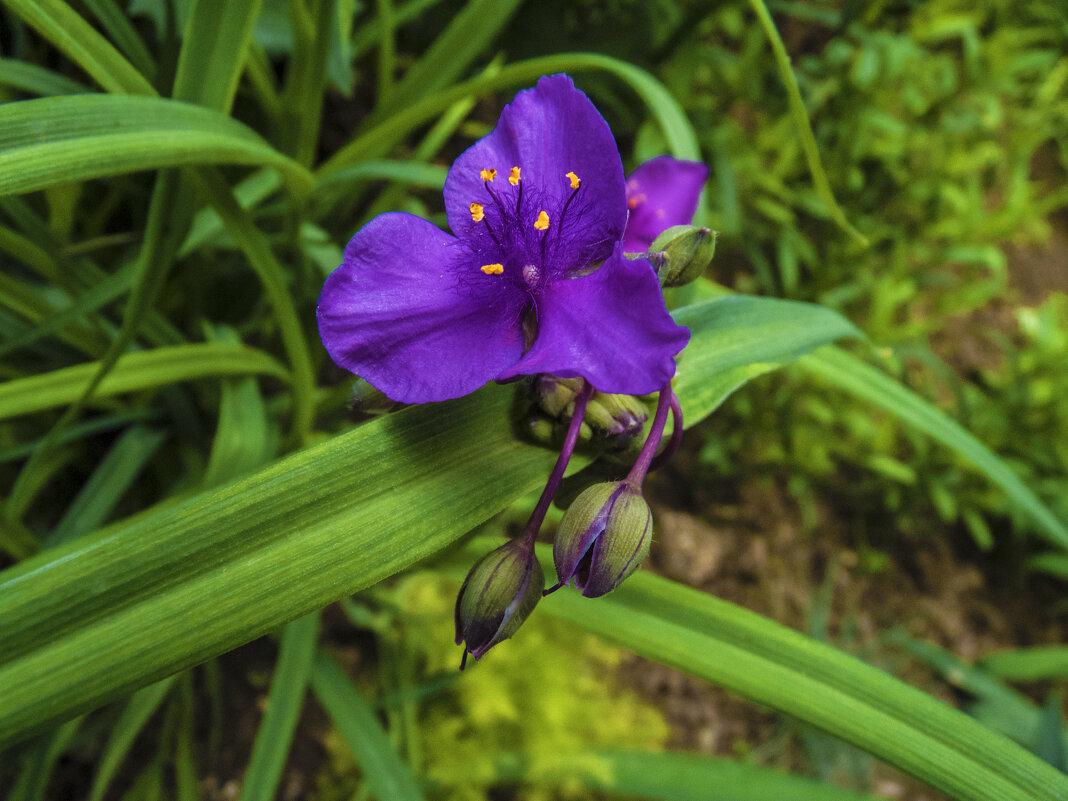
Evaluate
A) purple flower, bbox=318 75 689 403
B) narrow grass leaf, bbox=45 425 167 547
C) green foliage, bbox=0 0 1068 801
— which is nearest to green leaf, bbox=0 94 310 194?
green foliage, bbox=0 0 1068 801

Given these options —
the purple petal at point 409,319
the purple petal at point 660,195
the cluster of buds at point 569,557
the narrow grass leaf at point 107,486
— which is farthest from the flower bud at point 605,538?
the narrow grass leaf at point 107,486

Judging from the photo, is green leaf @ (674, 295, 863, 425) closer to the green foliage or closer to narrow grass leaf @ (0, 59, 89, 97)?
the green foliage

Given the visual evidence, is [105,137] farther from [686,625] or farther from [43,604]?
[686,625]

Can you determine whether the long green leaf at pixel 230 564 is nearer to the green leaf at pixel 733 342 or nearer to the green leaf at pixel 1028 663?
the green leaf at pixel 733 342

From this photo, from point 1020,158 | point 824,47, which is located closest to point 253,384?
point 824,47

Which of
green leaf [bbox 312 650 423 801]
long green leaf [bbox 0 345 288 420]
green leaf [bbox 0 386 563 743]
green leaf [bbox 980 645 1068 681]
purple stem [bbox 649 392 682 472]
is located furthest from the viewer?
green leaf [bbox 980 645 1068 681]

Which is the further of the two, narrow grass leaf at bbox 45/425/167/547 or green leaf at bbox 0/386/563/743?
narrow grass leaf at bbox 45/425/167/547

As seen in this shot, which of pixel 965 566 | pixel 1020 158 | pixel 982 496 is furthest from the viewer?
pixel 1020 158
